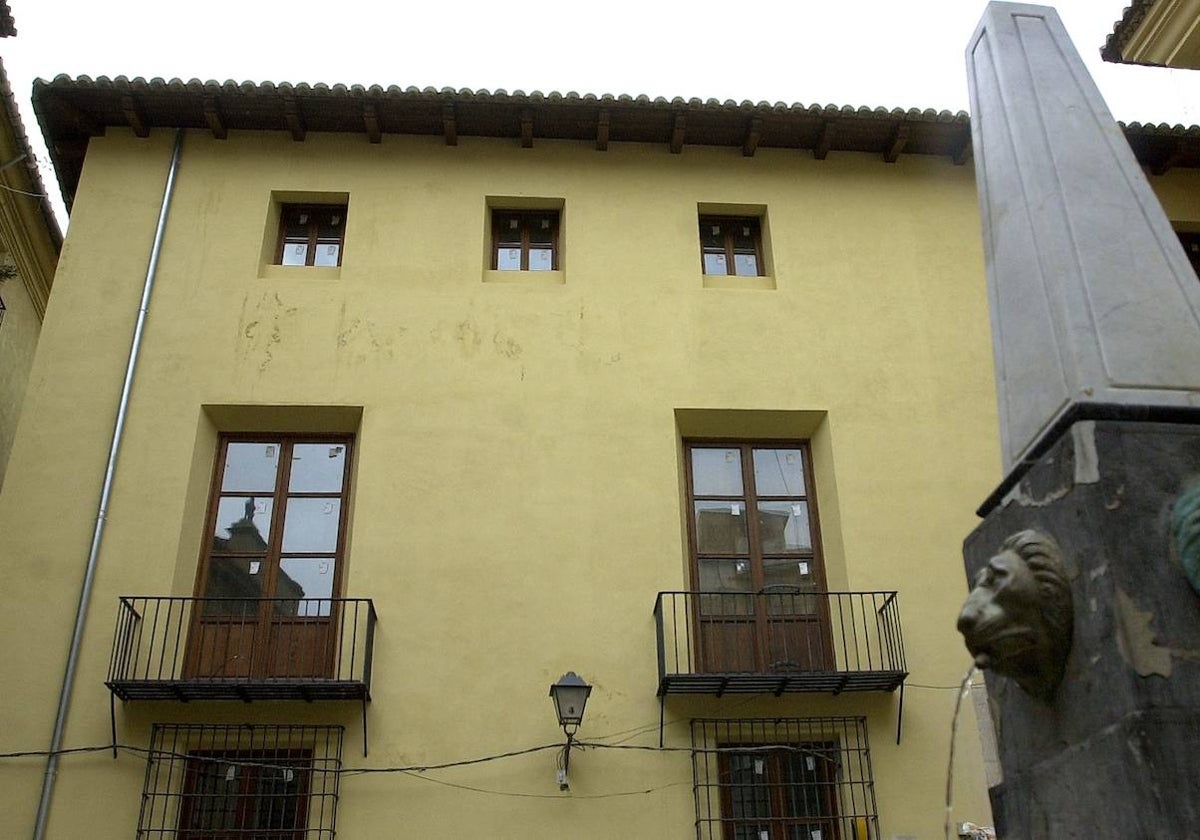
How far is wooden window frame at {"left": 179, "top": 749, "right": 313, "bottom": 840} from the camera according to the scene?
8406 millimetres

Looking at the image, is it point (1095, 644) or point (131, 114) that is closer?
point (1095, 644)

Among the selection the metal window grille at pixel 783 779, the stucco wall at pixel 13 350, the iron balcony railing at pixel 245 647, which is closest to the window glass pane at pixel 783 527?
the metal window grille at pixel 783 779

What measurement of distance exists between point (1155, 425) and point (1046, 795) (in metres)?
1.13

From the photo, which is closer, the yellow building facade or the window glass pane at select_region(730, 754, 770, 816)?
the yellow building facade

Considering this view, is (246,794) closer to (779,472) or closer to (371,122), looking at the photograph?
(779,472)

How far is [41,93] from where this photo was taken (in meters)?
10.9

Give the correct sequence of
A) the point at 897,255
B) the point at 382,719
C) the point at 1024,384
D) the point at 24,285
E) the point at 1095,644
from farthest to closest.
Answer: the point at 24,285 → the point at 897,255 → the point at 382,719 → the point at 1024,384 → the point at 1095,644

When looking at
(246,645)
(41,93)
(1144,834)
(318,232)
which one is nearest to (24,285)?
(41,93)

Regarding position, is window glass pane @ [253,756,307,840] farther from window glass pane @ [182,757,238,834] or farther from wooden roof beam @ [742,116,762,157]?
wooden roof beam @ [742,116,762,157]

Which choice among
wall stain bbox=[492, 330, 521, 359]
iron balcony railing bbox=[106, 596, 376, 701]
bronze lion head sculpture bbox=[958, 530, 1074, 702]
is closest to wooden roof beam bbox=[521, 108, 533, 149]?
wall stain bbox=[492, 330, 521, 359]

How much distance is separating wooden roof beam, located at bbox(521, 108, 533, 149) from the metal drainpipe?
3544mm

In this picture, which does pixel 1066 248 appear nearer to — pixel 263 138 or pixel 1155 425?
pixel 1155 425

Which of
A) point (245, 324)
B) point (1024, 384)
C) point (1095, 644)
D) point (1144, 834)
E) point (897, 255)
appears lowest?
point (1144, 834)

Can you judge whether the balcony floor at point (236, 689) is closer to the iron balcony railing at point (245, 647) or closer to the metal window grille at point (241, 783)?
the iron balcony railing at point (245, 647)
